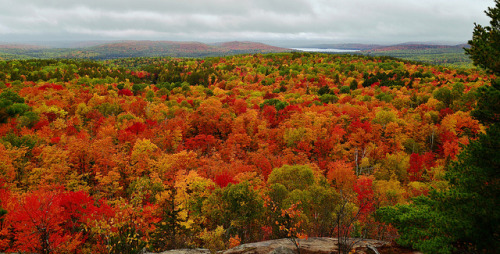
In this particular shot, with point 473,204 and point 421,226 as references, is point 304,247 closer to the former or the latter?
point 421,226

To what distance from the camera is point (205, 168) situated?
48.3m

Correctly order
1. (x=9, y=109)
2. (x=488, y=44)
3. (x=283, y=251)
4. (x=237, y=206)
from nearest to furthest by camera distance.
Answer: (x=488, y=44) < (x=283, y=251) < (x=237, y=206) < (x=9, y=109)

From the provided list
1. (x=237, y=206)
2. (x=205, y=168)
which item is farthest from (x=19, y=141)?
(x=237, y=206)

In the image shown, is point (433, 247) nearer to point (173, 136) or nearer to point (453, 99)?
point (173, 136)

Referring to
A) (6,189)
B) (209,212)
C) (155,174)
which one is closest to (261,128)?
(155,174)

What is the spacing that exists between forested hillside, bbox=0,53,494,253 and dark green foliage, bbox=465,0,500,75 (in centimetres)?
116

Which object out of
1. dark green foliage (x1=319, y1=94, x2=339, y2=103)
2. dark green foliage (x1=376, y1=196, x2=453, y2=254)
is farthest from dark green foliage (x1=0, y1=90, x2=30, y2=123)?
dark green foliage (x1=319, y1=94, x2=339, y2=103)

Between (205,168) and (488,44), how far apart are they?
4246 centimetres

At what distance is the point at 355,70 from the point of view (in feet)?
640

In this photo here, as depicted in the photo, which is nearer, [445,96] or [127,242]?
[127,242]

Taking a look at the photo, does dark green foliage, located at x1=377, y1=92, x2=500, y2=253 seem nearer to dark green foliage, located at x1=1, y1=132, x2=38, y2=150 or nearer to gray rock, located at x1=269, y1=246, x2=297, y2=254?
gray rock, located at x1=269, y1=246, x2=297, y2=254

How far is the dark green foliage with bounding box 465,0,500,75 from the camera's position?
13.4 meters

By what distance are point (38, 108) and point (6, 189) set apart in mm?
45504

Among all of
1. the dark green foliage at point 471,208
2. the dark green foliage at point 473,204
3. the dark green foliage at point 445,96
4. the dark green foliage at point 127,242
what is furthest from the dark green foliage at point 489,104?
the dark green foliage at point 445,96
